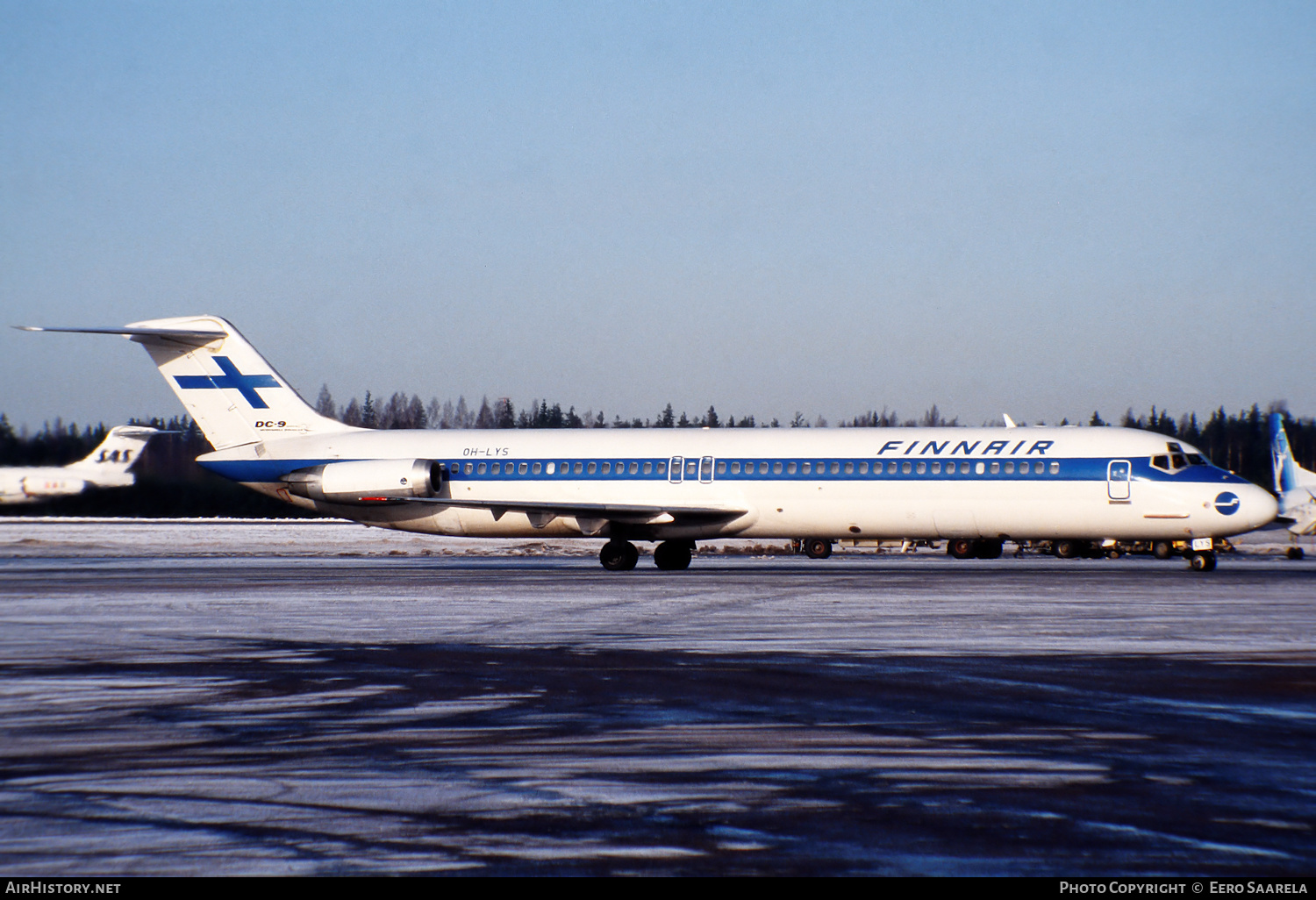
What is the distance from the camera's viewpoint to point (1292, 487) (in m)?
47.4

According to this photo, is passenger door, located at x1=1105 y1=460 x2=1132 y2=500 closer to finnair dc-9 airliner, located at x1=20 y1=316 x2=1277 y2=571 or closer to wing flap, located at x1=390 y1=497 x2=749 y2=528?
finnair dc-9 airliner, located at x1=20 y1=316 x2=1277 y2=571

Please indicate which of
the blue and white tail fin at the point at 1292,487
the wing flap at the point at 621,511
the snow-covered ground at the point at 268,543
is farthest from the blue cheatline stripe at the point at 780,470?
the blue and white tail fin at the point at 1292,487

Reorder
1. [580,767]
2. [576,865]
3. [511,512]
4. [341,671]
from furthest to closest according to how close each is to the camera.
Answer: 1. [511,512]
2. [341,671]
3. [580,767]
4. [576,865]

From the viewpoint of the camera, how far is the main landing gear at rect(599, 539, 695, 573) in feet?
104

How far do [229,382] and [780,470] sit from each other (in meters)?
16.1

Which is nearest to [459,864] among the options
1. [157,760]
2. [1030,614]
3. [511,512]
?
[157,760]

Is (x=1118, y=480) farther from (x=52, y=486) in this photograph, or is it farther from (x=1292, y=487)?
(x=52, y=486)

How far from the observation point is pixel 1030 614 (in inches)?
704

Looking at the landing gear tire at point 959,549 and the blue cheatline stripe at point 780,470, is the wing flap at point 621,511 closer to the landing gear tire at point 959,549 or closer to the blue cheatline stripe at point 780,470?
the blue cheatline stripe at point 780,470

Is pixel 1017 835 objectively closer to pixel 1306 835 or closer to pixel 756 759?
pixel 1306 835

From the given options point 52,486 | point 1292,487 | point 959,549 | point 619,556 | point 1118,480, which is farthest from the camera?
point 1292,487

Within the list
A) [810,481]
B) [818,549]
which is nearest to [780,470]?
[810,481]

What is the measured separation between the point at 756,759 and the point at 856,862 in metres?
2.28

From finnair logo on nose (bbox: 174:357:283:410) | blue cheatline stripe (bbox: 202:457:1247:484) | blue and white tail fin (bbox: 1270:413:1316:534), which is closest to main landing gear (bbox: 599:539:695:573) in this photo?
blue cheatline stripe (bbox: 202:457:1247:484)
